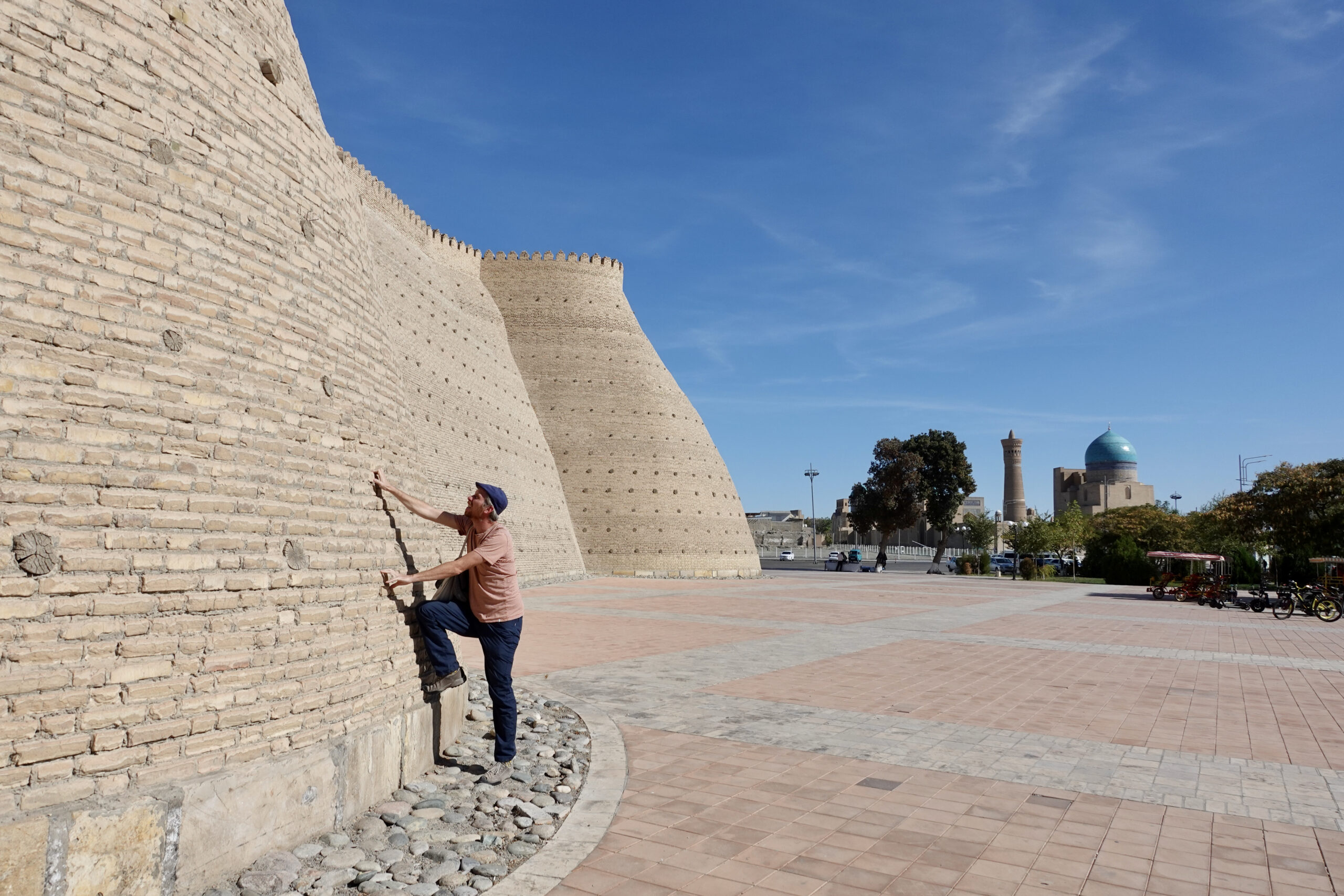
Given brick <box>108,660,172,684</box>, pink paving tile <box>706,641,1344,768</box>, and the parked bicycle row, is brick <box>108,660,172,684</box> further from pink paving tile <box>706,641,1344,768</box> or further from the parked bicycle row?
the parked bicycle row

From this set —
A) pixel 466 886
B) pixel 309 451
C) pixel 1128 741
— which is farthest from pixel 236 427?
pixel 1128 741

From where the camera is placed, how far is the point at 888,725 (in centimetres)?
661

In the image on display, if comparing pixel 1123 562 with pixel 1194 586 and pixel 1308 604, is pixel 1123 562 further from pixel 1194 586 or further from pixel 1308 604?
pixel 1308 604

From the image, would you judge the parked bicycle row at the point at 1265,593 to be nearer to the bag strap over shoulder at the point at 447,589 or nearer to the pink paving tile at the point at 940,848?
the pink paving tile at the point at 940,848

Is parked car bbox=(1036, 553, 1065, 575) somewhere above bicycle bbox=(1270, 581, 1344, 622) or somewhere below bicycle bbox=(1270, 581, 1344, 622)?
above

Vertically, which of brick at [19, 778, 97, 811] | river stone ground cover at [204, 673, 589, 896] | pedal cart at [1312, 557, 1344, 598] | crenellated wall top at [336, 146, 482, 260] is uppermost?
crenellated wall top at [336, 146, 482, 260]

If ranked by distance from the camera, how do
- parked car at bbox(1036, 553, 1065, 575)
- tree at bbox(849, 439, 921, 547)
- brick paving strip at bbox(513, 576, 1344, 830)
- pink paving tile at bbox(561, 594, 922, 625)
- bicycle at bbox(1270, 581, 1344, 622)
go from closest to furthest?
brick paving strip at bbox(513, 576, 1344, 830) < pink paving tile at bbox(561, 594, 922, 625) < bicycle at bbox(1270, 581, 1344, 622) < parked car at bbox(1036, 553, 1065, 575) < tree at bbox(849, 439, 921, 547)

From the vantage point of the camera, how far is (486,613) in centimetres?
523

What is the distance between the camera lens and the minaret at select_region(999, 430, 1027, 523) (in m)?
84.1

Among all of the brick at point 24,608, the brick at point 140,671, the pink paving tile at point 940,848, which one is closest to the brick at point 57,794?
the brick at point 140,671

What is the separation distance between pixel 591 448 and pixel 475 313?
23.7ft

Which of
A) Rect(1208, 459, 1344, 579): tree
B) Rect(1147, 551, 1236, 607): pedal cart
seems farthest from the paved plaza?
Rect(1208, 459, 1344, 579): tree

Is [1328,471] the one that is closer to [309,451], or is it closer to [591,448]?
[591,448]

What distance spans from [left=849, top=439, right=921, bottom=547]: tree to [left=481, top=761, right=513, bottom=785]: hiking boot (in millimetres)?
49334
